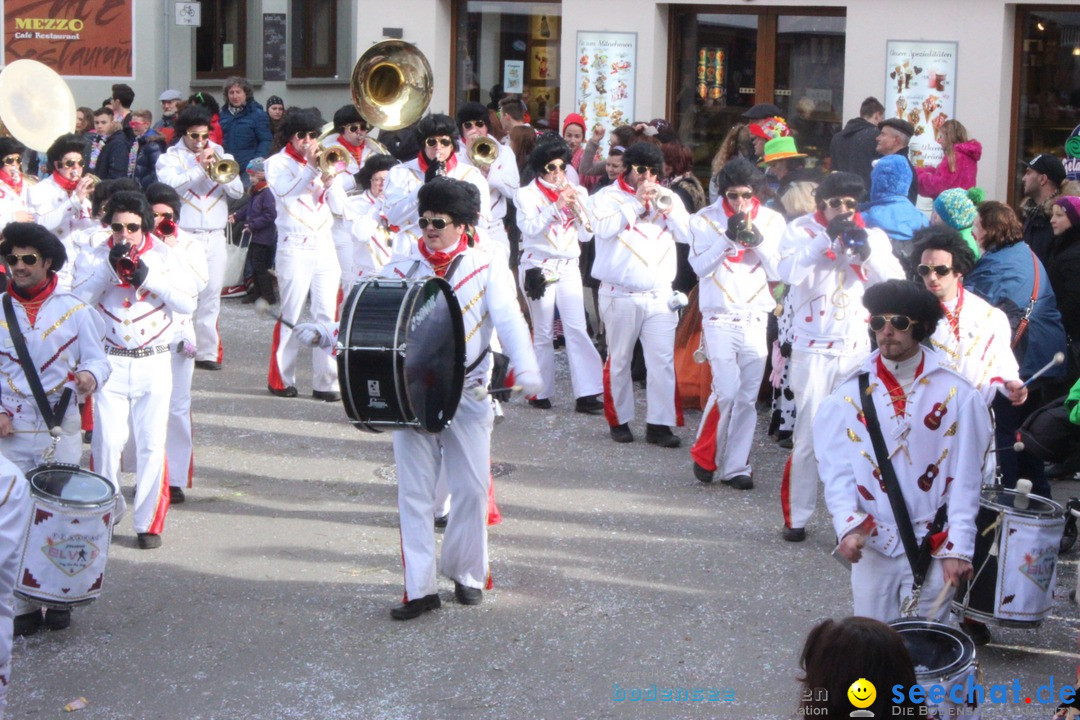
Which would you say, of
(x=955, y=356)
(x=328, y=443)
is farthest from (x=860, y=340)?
(x=328, y=443)

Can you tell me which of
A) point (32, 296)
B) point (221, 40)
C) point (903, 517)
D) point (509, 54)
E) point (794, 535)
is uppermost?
point (221, 40)

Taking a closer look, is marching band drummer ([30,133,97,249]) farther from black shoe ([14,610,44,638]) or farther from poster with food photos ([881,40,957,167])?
poster with food photos ([881,40,957,167])

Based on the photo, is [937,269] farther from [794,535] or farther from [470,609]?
[470,609]

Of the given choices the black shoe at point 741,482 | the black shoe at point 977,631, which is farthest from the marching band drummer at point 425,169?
the black shoe at point 977,631

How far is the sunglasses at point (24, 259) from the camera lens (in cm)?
660

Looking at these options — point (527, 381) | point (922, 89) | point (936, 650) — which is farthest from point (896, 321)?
point (922, 89)

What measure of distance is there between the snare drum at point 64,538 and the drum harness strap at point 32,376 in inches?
7.8

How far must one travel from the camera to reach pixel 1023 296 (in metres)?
7.64

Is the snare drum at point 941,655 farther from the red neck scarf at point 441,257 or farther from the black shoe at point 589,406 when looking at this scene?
the black shoe at point 589,406

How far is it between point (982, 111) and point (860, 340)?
5848 millimetres

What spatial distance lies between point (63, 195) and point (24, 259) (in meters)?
4.02

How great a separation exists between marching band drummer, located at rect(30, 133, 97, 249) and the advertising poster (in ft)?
40.4

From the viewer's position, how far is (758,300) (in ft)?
29.0

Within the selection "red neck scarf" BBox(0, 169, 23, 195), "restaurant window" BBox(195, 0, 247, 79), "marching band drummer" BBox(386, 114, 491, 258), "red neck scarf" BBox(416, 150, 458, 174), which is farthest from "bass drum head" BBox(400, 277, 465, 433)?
"restaurant window" BBox(195, 0, 247, 79)
